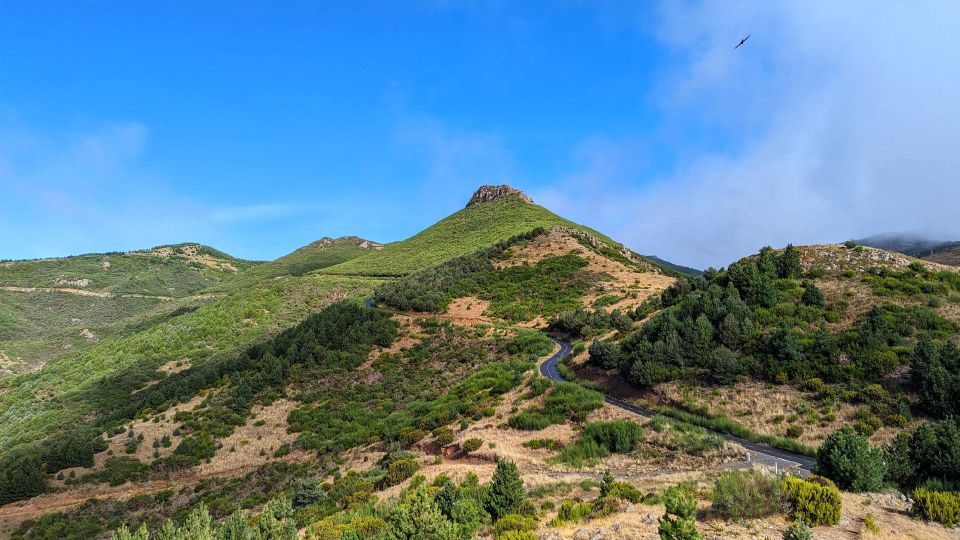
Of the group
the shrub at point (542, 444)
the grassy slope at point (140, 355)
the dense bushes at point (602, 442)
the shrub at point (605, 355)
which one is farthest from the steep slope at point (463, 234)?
the shrub at point (542, 444)

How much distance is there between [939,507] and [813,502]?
2501 mm

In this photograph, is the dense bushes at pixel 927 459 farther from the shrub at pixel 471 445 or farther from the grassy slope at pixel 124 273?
the grassy slope at pixel 124 273

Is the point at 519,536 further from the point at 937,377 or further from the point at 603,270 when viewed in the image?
the point at 603,270

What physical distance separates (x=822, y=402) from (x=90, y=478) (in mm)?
38724

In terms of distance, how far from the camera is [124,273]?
15362 centimetres

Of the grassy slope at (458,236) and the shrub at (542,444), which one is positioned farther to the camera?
the grassy slope at (458,236)

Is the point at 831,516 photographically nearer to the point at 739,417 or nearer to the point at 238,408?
the point at 739,417

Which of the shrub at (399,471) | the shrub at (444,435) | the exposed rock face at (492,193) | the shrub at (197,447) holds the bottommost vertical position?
the shrub at (197,447)

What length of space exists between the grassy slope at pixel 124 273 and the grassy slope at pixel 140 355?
276 ft

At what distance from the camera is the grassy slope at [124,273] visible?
137 metres

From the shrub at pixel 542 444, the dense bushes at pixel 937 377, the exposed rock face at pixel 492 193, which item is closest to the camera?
the dense bushes at pixel 937 377

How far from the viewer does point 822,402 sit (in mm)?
18266

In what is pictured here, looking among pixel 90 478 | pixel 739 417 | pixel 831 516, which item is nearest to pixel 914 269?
pixel 739 417

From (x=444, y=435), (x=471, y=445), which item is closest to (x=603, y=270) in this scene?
(x=444, y=435)
